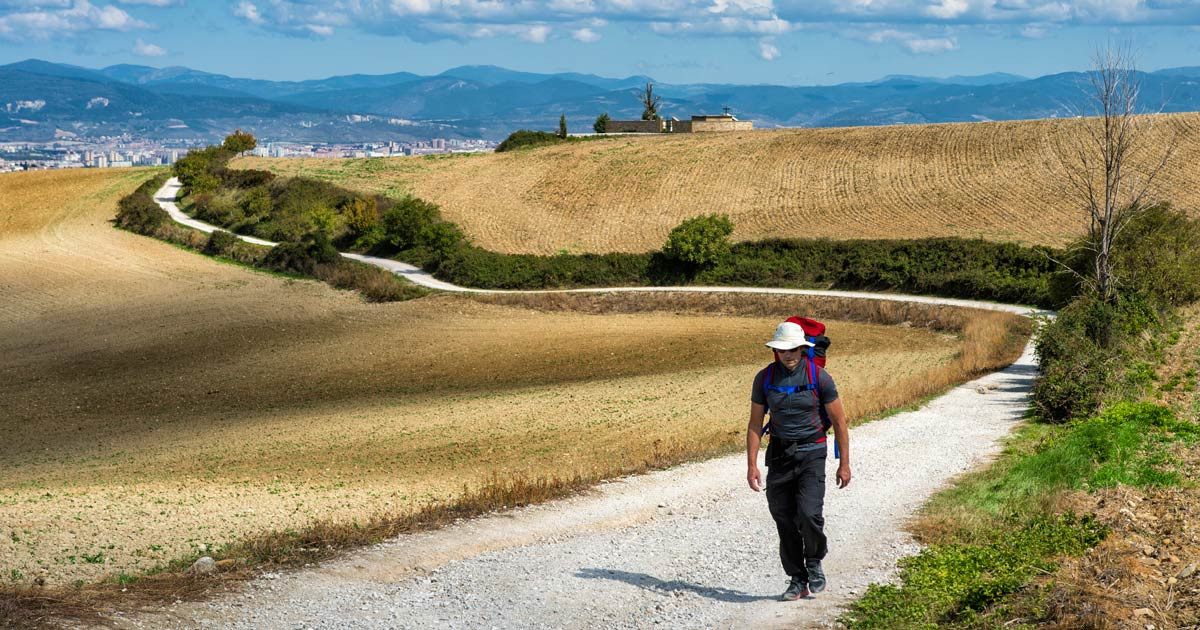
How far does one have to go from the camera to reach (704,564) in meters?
12.2

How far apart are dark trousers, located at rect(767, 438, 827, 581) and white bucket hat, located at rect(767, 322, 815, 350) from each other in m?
0.99

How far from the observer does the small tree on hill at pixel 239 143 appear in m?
115

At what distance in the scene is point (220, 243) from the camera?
2813 inches

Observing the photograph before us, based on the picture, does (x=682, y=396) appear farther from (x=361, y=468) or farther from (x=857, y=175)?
(x=857, y=175)

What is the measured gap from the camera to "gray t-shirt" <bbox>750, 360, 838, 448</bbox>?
34.3 ft

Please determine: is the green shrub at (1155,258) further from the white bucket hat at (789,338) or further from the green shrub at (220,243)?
the green shrub at (220,243)

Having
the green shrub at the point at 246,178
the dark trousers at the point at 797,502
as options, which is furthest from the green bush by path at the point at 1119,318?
the green shrub at the point at 246,178

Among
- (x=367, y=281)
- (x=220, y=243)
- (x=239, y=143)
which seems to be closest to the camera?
(x=367, y=281)

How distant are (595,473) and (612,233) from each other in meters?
55.0

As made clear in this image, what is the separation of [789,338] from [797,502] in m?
1.62

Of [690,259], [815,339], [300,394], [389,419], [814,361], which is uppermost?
[815,339]

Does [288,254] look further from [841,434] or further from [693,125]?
[693,125]

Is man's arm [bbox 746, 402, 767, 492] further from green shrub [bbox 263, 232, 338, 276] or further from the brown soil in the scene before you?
green shrub [bbox 263, 232, 338, 276]

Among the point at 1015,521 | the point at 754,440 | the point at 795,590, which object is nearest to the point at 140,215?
the point at 1015,521
